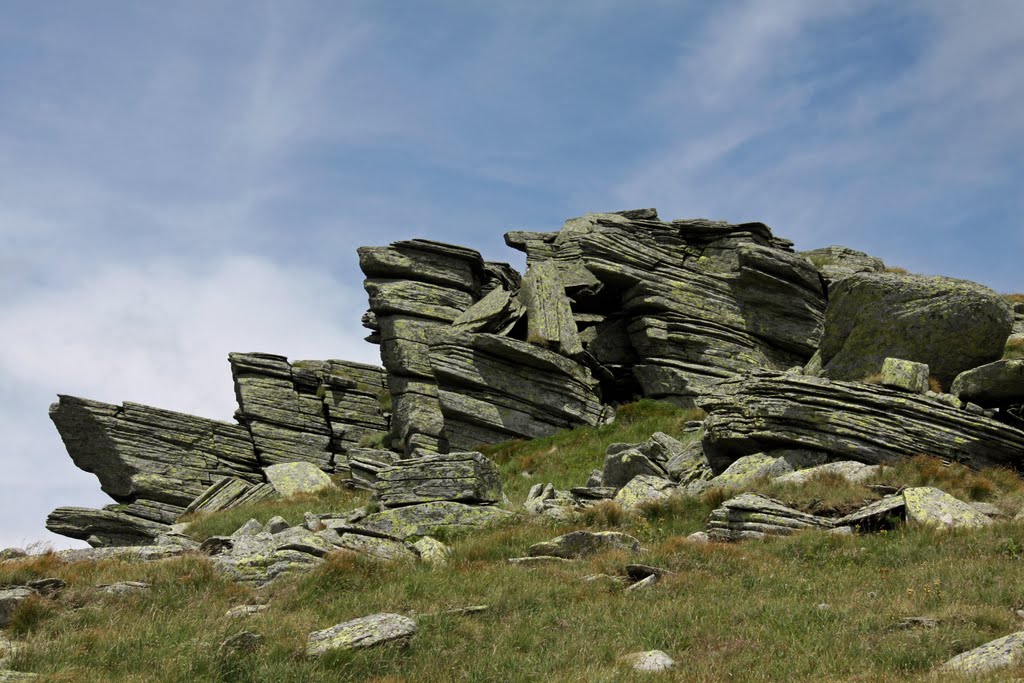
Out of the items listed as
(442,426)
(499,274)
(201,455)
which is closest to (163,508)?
(201,455)

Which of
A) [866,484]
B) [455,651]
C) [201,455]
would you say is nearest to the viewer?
[455,651]

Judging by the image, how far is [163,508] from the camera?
4341 cm

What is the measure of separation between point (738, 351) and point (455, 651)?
3316 centimetres

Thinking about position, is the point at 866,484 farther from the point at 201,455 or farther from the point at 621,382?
the point at 201,455

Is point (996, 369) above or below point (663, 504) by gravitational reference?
above

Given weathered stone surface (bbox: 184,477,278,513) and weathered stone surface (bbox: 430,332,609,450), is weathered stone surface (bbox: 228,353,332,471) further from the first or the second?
weathered stone surface (bbox: 430,332,609,450)

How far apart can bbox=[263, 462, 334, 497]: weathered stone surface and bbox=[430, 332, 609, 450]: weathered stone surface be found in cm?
601

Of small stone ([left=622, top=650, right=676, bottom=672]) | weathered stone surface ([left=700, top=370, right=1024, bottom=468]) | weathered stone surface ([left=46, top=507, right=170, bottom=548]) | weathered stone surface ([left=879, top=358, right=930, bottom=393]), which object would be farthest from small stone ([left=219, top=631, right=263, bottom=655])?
weathered stone surface ([left=46, top=507, right=170, bottom=548])

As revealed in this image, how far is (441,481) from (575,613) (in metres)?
10.5

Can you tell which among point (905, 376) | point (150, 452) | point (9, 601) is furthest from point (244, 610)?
point (150, 452)

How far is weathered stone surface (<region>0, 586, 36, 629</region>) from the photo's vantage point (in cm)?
1335

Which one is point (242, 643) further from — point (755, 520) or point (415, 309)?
point (415, 309)

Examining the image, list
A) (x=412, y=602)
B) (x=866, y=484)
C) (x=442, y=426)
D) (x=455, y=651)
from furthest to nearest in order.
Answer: (x=442, y=426) → (x=866, y=484) → (x=412, y=602) → (x=455, y=651)

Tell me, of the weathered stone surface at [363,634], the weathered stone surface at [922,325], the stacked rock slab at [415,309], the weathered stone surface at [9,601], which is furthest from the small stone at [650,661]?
the stacked rock slab at [415,309]
